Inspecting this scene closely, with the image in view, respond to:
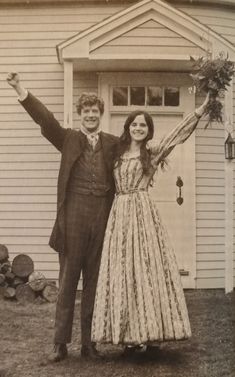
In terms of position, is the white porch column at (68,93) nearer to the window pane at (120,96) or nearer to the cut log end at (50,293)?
the window pane at (120,96)

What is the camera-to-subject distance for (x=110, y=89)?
841 cm

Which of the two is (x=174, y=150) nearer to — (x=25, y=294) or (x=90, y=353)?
(x=25, y=294)

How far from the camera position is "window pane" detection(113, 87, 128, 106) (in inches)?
332

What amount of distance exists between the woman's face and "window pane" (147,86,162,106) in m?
3.85

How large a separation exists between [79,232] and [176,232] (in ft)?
12.8

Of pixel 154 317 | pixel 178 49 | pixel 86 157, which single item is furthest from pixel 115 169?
pixel 178 49

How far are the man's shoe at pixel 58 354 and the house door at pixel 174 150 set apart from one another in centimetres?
378

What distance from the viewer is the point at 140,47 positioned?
7895 mm

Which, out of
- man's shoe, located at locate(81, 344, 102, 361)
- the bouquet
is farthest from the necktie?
man's shoe, located at locate(81, 344, 102, 361)

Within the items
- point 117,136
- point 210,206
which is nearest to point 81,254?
point 117,136

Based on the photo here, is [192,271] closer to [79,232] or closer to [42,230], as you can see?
[42,230]

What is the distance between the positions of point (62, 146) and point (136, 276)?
3.31 ft

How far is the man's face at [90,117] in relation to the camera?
460 cm

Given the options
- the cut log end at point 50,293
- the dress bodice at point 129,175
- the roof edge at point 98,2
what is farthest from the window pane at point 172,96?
the dress bodice at point 129,175
